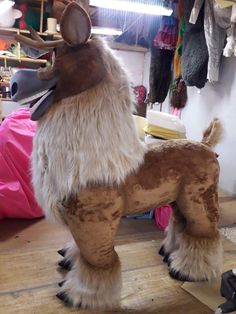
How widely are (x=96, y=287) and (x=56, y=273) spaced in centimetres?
22

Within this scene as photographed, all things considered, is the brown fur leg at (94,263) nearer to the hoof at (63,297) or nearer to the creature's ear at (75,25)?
the hoof at (63,297)

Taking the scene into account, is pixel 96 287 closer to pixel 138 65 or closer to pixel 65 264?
pixel 65 264

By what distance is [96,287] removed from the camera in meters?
0.85

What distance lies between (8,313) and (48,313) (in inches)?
4.0

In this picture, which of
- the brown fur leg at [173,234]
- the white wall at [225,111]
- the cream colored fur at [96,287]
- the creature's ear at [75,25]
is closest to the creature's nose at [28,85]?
the creature's ear at [75,25]

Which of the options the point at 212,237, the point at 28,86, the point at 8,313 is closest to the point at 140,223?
the point at 212,237

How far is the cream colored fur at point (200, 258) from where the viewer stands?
994 millimetres

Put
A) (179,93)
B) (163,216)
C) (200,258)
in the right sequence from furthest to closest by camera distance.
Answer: (179,93) → (163,216) → (200,258)

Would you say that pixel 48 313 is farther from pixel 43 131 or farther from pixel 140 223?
pixel 140 223

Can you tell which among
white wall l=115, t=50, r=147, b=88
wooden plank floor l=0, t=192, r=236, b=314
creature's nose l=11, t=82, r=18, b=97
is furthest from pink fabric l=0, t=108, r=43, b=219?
white wall l=115, t=50, r=147, b=88

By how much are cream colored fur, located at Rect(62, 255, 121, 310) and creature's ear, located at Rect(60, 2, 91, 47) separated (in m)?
0.58

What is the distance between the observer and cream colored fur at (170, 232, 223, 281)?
0.99 metres

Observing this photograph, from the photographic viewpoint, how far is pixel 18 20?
3127mm

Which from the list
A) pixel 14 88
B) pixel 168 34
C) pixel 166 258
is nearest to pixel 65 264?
pixel 166 258
